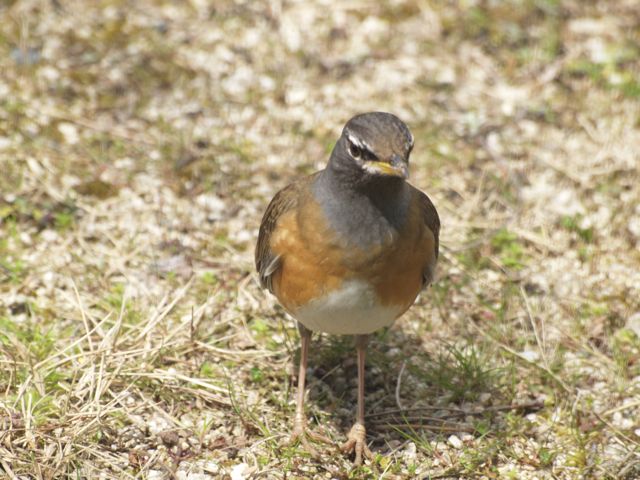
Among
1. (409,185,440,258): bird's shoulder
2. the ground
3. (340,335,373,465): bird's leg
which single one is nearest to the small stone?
the ground

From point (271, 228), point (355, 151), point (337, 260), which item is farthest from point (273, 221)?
point (355, 151)

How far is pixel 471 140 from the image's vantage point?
919cm

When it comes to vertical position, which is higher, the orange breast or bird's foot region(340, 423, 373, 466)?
the orange breast

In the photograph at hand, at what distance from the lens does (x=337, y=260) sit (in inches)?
214

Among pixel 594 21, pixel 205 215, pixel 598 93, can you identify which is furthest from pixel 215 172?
pixel 594 21

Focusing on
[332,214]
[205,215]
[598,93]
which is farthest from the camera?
[598,93]

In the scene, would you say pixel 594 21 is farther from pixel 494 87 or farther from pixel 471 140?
pixel 471 140

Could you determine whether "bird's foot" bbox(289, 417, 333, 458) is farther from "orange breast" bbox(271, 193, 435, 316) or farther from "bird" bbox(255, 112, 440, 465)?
"orange breast" bbox(271, 193, 435, 316)

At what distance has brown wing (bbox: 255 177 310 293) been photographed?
587 centimetres

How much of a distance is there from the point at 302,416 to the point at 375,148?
2.06 metres

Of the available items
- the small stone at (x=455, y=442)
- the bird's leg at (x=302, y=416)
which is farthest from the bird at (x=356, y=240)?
the small stone at (x=455, y=442)

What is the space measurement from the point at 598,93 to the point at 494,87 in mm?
1076

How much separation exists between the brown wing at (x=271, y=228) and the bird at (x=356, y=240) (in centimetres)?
2

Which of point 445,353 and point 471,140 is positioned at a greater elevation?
point 471,140
